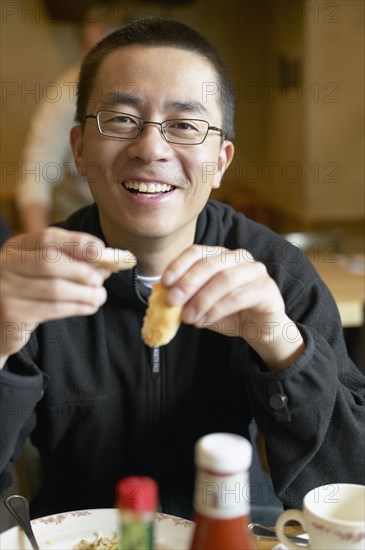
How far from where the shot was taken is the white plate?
1.00 metres

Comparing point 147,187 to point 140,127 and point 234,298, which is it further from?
point 234,298

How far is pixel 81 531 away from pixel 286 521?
31cm

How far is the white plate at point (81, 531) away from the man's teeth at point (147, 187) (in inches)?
21.5

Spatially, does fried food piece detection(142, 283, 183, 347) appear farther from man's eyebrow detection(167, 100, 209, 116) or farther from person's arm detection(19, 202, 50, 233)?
person's arm detection(19, 202, 50, 233)

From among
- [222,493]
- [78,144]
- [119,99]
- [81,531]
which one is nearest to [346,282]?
[78,144]

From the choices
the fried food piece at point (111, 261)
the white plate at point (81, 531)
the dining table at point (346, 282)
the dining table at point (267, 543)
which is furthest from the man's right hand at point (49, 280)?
the dining table at point (346, 282)

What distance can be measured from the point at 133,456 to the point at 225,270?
1.82 feet

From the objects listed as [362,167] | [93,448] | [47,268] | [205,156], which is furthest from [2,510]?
[362,167]

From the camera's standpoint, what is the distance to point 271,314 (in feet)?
3.64

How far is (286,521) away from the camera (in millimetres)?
→ 898

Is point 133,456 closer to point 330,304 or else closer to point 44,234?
point 330,304

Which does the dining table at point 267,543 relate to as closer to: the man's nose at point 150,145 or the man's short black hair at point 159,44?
the man's nose at point 150,145

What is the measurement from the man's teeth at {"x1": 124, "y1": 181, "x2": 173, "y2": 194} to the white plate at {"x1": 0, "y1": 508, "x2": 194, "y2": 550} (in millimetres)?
546

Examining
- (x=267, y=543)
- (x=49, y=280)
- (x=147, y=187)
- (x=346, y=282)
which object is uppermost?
(x=147, y=187)
